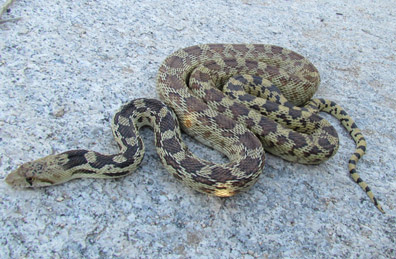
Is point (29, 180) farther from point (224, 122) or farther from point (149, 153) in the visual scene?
point (224, 122)

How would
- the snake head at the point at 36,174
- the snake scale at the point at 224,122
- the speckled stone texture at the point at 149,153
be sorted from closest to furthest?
the speckled stone texture at the point at 149,153, the snake head at the point at 36,174, the snake scale at the point at 224,122

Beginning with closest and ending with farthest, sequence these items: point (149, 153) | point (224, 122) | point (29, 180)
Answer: point (29, 180) → point (149, 153) → point (224, 122)

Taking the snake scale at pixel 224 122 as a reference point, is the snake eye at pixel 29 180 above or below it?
below

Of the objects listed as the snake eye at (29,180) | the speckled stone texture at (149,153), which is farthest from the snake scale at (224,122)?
the speckled stone texture at (149,153)

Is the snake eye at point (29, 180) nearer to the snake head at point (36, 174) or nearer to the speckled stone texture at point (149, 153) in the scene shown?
the snake head at point (36, 174)

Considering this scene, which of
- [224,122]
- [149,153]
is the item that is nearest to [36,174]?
[149,153]

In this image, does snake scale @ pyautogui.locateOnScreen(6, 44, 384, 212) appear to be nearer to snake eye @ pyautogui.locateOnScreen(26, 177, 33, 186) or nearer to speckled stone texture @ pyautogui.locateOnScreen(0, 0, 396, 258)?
snake eye @ pyautogui.locateOnScreen(26, 177, 33, 186)

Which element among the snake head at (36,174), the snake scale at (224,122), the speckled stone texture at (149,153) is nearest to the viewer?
the speckled stone texture at (149,153)
